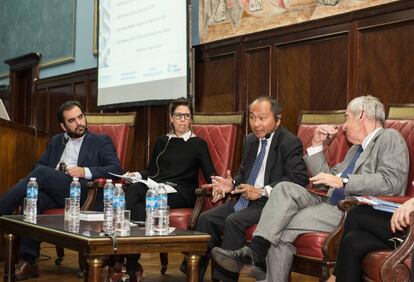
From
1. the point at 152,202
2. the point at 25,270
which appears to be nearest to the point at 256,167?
the point at 152,202

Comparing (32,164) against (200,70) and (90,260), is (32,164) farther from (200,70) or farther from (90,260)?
(90,260)

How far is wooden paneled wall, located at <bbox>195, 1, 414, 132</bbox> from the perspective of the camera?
13.8 ft

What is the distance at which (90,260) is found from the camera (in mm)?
2814

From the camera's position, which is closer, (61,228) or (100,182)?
(61,228)

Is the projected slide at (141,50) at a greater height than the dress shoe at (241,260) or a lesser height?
greater

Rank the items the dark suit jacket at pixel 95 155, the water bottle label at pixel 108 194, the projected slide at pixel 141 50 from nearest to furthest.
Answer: the water bottle label at pixel 108 194, the dark suit jacket at pixel 95 155, the projected slide at pixel 141 50

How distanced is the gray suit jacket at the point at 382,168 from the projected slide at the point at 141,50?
2712 mm

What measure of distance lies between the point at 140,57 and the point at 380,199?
3.99 m

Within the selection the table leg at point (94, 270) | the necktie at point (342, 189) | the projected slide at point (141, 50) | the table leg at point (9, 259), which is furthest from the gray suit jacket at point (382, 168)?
the projected slide at point (141, 50)

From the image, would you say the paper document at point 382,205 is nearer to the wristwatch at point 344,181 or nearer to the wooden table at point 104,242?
the wristwatch at point 344,181

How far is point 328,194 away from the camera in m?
3.34

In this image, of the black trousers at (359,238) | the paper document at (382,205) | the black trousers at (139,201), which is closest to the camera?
the black trousers at (359,238)

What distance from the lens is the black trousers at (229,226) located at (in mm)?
3406

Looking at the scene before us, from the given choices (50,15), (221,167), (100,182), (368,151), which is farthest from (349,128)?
(50,15)
